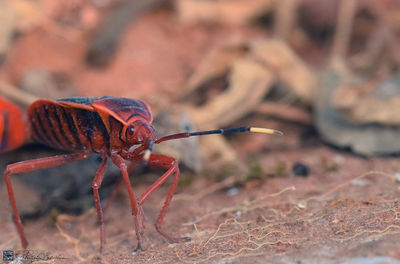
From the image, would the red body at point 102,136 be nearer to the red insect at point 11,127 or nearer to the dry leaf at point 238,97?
the red insect at point 11,127

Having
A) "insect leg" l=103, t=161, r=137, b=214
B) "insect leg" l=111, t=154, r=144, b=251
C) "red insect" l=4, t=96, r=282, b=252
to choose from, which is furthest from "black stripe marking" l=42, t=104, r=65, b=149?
"insect leg" l=111, t=154, r=144, b=251

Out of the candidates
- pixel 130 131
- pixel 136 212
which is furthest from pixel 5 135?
pixel 136 212

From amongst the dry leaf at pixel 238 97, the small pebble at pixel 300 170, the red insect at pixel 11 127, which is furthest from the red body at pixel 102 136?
the dry leaf at pixel 238 97

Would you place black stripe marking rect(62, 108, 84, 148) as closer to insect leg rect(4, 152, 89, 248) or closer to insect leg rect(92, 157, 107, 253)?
insect leg rect(4, 152, 89, 248)

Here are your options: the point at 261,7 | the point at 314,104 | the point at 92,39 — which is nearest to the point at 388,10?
the point at 261,7

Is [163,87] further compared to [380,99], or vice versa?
[163,87]

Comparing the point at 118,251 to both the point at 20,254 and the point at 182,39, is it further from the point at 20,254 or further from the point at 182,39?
the point at 182,39
